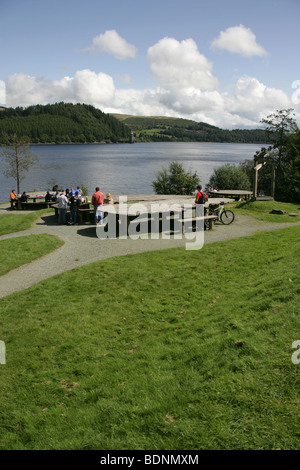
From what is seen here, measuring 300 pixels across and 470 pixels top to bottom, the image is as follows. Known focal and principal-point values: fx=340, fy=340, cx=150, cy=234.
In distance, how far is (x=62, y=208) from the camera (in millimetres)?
18938

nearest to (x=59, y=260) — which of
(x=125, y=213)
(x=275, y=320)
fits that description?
(x=125, y=213)

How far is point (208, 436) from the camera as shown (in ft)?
12.8

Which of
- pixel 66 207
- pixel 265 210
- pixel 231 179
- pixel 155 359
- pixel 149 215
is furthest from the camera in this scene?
pixel 231 179

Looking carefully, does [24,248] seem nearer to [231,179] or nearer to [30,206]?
[30,206]

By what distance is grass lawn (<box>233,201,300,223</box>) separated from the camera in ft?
65.9

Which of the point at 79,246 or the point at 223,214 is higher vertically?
the point at 223,214

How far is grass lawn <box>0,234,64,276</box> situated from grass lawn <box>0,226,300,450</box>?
2.43 metres

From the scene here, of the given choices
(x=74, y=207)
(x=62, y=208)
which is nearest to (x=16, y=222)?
(x=62, y=208)

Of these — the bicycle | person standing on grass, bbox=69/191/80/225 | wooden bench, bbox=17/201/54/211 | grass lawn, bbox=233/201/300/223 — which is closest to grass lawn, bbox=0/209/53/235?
person standing on grass, bbox=69/191/80/225

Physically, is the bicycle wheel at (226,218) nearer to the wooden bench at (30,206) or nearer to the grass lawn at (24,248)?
the grass lawn at (24,248)

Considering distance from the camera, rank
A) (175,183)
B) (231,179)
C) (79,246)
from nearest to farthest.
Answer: (79,246) < (175,183) < (231,179)

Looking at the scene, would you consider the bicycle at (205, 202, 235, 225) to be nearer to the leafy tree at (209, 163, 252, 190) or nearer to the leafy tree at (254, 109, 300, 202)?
the leafy tree at (254, 109, 300, 202)

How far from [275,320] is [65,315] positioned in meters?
5.13

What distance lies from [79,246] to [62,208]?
512 centimetres
